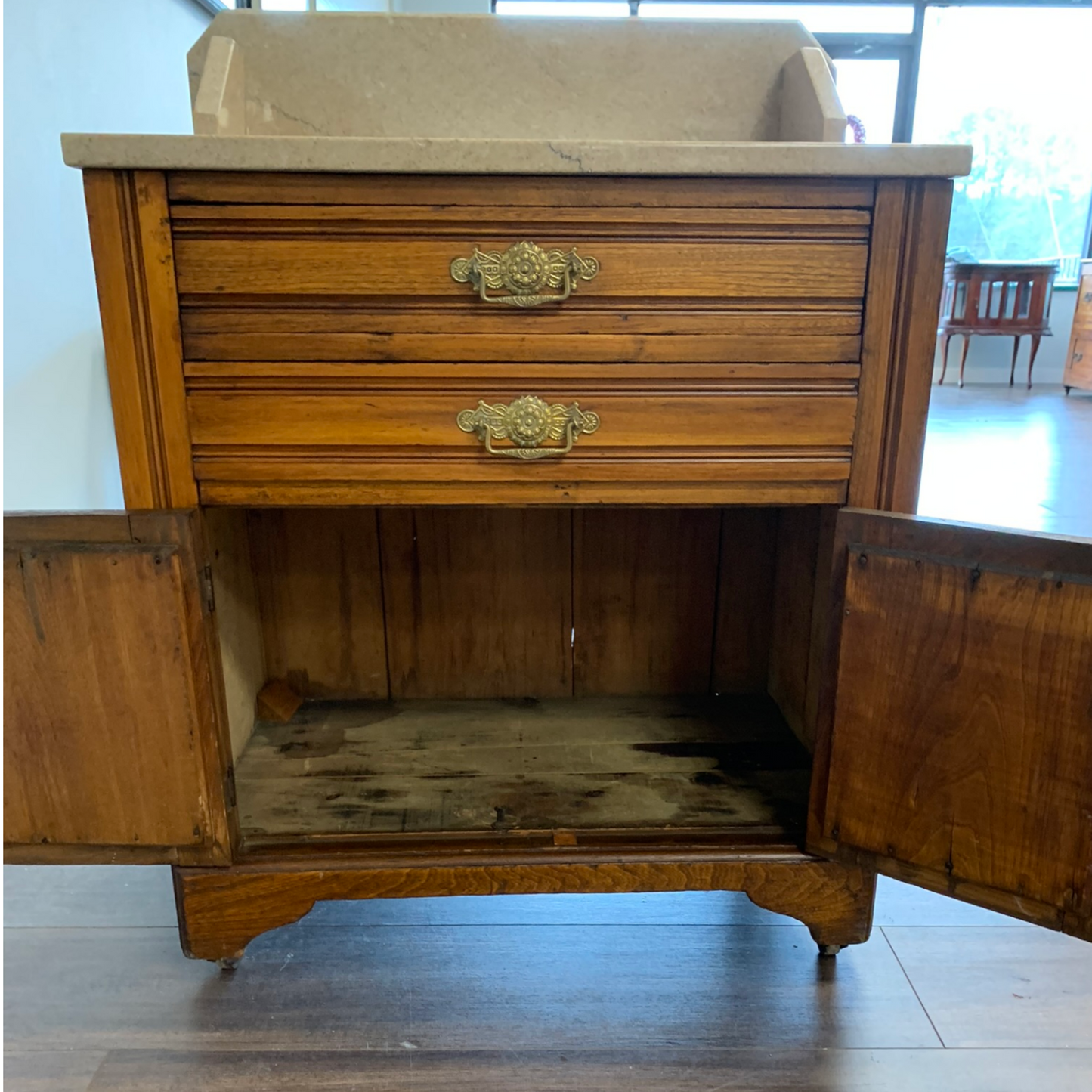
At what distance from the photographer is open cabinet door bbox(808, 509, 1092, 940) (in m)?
0.71

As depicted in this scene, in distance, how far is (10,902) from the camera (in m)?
1.04

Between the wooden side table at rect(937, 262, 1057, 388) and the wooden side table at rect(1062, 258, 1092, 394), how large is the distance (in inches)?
7.0

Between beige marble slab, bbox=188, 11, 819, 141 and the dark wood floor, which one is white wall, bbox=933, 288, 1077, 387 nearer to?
beige marble slab, bbox=188, 11, 819, 141

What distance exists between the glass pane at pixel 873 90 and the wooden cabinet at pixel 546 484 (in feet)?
14.9

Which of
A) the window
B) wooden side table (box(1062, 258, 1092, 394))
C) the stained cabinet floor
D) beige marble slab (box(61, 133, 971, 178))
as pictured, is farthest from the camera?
the window

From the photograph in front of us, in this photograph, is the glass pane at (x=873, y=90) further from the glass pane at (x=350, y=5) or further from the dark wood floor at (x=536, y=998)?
the dark wood floor at (x=536, y=998)

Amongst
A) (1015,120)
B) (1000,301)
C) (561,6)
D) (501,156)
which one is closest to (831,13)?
(1015,120)

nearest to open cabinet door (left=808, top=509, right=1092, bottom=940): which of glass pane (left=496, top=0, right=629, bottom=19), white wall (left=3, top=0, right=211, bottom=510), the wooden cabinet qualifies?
the wooden cabinet

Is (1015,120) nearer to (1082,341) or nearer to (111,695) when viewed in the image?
(1082,341)

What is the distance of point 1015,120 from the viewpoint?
4914 mm

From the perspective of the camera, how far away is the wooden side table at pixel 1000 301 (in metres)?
4.50

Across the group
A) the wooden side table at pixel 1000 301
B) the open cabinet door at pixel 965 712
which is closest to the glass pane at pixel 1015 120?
the wooden side table at pixel 1000 301

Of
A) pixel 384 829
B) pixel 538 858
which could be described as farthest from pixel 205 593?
pixel 538 858

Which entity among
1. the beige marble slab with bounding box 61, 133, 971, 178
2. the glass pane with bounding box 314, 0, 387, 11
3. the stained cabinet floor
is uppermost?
the glass pane with bounding box 314, 0, 387, 11
